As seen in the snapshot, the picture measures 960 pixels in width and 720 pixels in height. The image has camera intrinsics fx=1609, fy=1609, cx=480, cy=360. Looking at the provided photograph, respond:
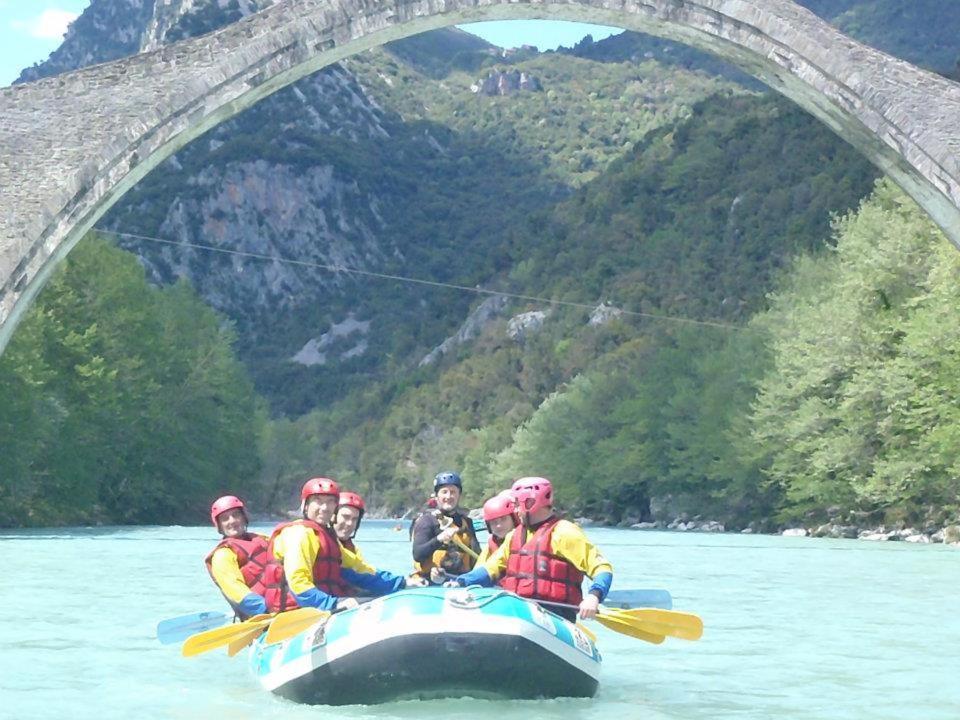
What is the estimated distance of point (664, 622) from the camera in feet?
37.7

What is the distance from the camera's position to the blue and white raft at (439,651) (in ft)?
33.0

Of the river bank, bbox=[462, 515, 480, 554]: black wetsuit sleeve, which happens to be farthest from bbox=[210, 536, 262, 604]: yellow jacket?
the river bank

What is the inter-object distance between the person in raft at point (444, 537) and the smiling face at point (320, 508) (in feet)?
4.18

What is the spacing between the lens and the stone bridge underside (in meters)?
14.7

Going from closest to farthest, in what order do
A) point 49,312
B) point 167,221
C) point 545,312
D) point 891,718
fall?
point 891,718 < point 49,312 < point 545,312 < point 167,221

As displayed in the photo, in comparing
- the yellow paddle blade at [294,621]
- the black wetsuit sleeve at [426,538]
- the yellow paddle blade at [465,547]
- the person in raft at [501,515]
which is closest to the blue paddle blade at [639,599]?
the person in raft at [501,515]

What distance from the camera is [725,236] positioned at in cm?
8081

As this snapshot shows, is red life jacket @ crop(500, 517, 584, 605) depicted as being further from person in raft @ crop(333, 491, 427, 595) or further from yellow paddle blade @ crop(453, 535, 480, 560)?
yellow paddle blade @ crop(453, 535, 480, 560)

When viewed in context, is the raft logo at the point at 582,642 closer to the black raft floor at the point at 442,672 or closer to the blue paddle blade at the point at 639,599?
the black raft floor at the point at 442,672


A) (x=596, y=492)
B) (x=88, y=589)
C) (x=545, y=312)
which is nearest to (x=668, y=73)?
(x=545, y=312)

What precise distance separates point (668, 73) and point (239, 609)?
497 ft

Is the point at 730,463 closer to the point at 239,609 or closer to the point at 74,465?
the point at 74,465

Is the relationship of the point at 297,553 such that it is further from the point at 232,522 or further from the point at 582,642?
the point at 582,642

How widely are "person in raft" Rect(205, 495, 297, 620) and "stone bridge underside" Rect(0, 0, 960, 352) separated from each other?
3586 millimetres
